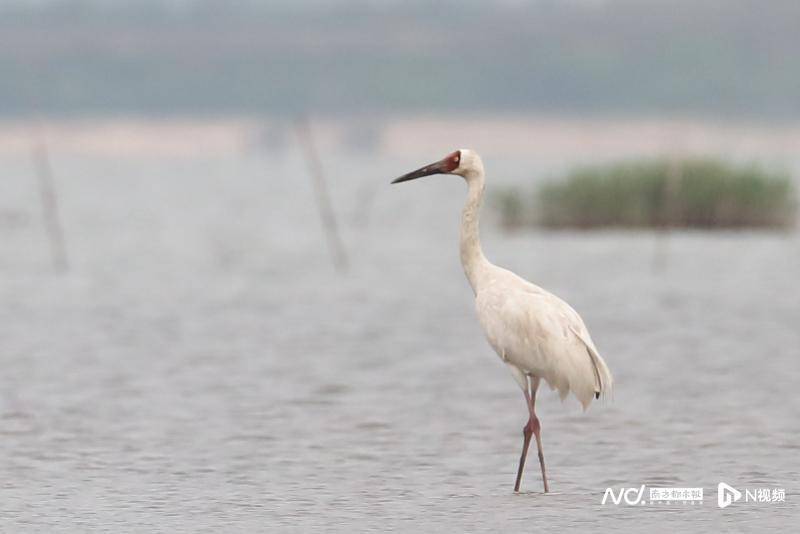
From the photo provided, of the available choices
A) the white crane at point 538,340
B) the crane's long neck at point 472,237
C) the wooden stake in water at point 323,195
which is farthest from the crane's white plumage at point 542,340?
the wooden stake in water at point 323,195

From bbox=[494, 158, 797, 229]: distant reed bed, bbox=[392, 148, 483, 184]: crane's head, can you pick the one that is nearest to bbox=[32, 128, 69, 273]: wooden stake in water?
bbox=[494, 158, 797, 229]: distant reed bed

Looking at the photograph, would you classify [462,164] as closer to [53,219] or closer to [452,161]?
[452,161]

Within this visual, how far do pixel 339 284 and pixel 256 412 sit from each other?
11.8 m

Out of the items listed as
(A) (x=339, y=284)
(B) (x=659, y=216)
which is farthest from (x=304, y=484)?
(B) (x=659, y=216)

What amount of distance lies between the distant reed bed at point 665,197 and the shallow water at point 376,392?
1.14 ft

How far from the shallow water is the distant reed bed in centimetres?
35

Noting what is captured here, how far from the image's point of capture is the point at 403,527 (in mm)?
9062

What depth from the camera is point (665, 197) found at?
2722cm

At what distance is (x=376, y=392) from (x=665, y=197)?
1337 centimetres

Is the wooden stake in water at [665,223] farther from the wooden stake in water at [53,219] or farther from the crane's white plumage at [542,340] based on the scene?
the crane's white plumage at [542,340]

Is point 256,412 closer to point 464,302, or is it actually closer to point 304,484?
point 304,484

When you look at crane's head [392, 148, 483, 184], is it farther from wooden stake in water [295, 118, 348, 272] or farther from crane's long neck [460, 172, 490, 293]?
wooden stake in water [295, 118, 348, 272]

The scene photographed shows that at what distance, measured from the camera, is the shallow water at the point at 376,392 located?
9.76 m

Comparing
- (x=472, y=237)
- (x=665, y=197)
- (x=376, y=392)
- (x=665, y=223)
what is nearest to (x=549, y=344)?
(x=472, y=237)
